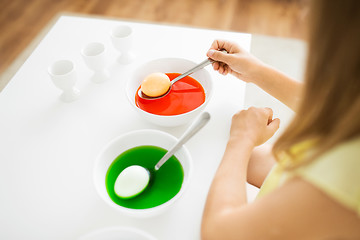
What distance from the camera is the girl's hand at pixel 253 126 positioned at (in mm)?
745

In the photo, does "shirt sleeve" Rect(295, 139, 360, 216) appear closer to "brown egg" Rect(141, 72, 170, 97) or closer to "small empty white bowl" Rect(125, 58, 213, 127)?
"small empty white bowl" Rect(125, 58, 213, 127)

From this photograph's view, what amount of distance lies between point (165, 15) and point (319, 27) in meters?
2.15

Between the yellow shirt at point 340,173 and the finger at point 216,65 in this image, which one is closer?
the yellow shirt at point 340,173

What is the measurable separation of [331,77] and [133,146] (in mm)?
461

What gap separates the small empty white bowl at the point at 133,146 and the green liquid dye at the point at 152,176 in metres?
0.01

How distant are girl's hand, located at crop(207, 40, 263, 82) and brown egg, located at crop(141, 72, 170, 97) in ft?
0.53

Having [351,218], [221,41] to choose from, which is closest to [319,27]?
[351,218]

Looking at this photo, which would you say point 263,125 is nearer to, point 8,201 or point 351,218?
point 351,218

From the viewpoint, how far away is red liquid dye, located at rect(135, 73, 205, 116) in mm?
820

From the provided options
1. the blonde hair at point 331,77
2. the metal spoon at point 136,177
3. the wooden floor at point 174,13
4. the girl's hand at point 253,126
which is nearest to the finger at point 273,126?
the girl's hand at point 253,126

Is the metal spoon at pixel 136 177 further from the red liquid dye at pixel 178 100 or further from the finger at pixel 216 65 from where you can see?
the finger at pixel 216 65

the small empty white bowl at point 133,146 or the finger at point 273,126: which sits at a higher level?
the finger at point 273,126

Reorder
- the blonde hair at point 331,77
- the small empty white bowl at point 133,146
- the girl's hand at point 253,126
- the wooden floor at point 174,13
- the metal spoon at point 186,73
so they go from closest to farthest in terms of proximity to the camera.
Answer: the blonde hair at point 331,77 < the small empty white bowl at point 133,146 < the girl's hand at point 253,126 < the metal spoon at point 186,73 < the wooden floor at point 174,13

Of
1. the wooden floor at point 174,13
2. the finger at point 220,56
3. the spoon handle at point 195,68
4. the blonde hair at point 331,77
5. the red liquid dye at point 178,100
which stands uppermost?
the wooden floor at point 174,13
